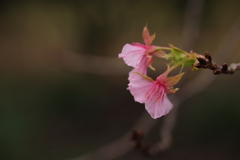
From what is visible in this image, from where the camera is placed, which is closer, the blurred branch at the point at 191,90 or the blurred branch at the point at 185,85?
the blurred branch at the point at 191,90

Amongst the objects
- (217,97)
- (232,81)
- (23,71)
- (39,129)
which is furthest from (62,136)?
(232,81)

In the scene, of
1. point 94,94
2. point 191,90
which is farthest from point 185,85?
point 94,94

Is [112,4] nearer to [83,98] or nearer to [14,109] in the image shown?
Answer: [83,98]

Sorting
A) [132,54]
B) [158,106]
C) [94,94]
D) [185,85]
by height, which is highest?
[132,54]

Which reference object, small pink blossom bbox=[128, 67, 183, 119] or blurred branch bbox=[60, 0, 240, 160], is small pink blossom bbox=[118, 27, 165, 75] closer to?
small pink blossom bbox=[128, 67, 183, 119]

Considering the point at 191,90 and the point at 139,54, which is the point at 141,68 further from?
the point at 191,90

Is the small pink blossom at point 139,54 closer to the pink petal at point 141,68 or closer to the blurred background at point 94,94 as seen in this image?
the pink petal at point 141,68

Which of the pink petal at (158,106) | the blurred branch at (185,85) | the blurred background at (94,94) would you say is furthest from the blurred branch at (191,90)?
the blurred background at (94,94)
